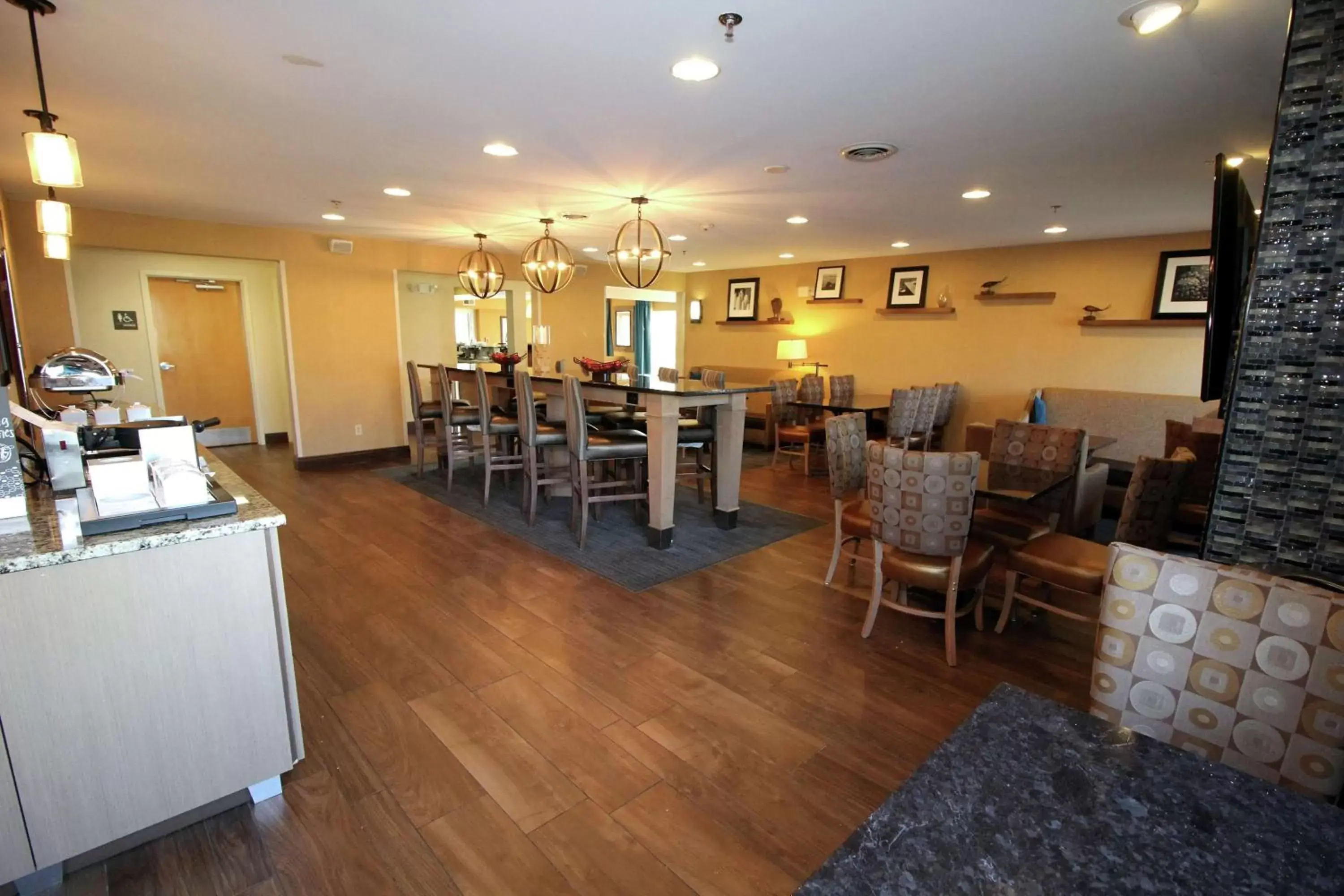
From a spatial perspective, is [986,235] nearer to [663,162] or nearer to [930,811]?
[663,162]

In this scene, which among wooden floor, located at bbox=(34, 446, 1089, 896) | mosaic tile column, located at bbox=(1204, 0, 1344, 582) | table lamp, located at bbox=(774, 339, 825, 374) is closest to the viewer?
mosaic tile column, located at bbox=(1204, 0, 1344, 582)

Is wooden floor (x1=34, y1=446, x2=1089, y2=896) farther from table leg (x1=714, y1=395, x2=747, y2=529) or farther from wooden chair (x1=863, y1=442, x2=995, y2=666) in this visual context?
table leg (x1=714, y1=395, x2=747, y2=529)

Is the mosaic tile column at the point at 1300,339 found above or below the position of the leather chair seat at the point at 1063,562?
above

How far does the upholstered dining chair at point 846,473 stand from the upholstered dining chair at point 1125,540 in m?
0.74

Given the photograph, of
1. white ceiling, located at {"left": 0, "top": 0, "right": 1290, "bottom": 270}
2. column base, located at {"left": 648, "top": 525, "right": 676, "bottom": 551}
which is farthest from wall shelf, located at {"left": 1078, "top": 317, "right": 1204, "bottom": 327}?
column base, located at {"left": 648, "top": 525, "right": 676, "bottom": 551}

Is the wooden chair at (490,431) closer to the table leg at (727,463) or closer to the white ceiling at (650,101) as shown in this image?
the white ceiling at (650,101)

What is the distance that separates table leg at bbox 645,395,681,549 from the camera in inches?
148

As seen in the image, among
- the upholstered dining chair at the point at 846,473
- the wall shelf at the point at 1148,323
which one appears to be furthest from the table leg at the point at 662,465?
the wall shelf at the point at 1148,323

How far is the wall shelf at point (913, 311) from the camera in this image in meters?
6.70

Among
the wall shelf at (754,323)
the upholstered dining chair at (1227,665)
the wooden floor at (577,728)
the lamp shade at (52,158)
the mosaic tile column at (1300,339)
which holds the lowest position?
the wooden floor at (577,728)

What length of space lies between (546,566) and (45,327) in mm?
4704

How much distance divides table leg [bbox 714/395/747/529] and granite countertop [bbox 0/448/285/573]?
2.96 metres

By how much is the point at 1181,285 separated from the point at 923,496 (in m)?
4.75

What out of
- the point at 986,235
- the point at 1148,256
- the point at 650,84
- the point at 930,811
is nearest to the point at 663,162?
the point at 650,84
